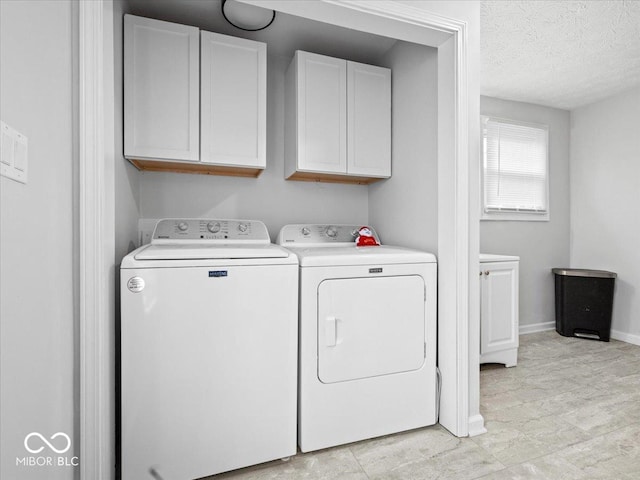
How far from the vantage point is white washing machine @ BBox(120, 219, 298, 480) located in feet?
4.49

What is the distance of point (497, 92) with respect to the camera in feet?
11.1

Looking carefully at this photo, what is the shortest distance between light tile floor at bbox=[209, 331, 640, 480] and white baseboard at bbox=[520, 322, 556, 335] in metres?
1.09

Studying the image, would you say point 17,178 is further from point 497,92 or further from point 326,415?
point 497,92

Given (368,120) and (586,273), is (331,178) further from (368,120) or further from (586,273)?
(586,273)

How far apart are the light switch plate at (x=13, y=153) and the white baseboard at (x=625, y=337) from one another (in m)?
4.56

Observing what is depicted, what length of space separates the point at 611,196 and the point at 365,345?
11.1 feet

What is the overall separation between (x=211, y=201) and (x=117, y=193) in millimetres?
806

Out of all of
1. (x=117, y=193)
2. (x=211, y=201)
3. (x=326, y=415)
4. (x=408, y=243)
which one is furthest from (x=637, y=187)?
(x=117, y=193)

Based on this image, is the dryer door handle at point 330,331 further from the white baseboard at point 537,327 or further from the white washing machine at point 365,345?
the white baseboard at point 537,327

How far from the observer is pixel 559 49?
102 inches

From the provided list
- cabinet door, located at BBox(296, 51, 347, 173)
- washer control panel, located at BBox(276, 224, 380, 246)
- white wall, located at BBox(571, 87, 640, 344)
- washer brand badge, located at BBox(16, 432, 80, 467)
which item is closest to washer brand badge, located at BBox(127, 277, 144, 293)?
washer brand badge, located at BBox(16, 432, 80, 467)

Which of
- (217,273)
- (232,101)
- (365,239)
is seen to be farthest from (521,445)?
(232,101)

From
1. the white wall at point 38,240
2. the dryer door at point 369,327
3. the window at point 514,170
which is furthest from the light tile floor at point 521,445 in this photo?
the window at point 514,170

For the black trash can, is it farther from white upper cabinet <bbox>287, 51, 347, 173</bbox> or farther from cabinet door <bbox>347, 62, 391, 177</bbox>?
white upper cabinet <bbox>287, 51, 347, 173</bbox>
